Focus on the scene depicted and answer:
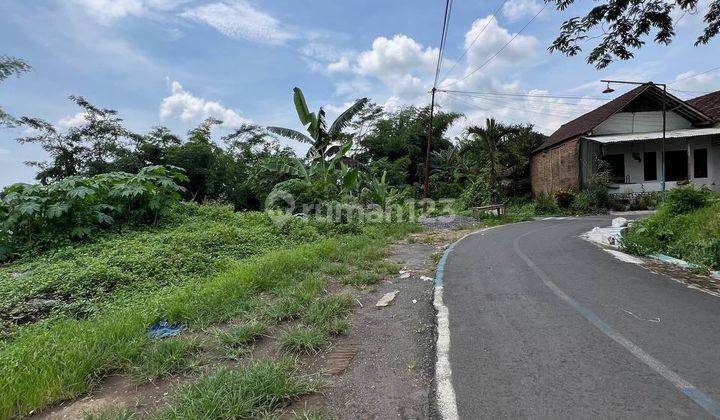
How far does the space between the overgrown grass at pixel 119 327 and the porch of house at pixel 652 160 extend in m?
20.6

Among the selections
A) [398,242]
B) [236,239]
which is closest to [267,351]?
[236,239]

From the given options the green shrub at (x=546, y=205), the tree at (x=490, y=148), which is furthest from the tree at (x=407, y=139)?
the green shrub at (x=546, y=205)

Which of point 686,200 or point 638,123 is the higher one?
point 638,123

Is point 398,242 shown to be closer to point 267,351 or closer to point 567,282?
point 567,282

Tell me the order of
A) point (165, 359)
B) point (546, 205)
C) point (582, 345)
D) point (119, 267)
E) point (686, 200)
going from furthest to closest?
1. point (546, 205)
2. point (686, 200)
3. point (119, 267)
4. point (582, 345)
5. point (165, 359)

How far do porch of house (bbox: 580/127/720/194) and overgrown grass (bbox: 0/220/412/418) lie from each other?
2056 centimetres

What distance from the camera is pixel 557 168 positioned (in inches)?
982

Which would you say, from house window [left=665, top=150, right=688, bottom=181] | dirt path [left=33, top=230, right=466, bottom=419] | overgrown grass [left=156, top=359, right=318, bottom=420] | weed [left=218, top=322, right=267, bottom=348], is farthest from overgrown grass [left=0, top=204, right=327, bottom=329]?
house window [left=665, top=150, right=688, bottom=181]

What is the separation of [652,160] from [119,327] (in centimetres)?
2718

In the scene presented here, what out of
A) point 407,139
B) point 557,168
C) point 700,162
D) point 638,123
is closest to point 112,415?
point 557,168

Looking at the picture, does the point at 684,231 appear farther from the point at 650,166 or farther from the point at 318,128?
the point at 650,166


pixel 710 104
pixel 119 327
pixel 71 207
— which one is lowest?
pixel 119 327

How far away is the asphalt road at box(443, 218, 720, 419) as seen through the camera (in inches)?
116

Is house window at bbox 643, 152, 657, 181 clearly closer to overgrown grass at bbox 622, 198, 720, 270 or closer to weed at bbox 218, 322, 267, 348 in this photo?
overgrown grass at bbox 622, 198, 720, 270
